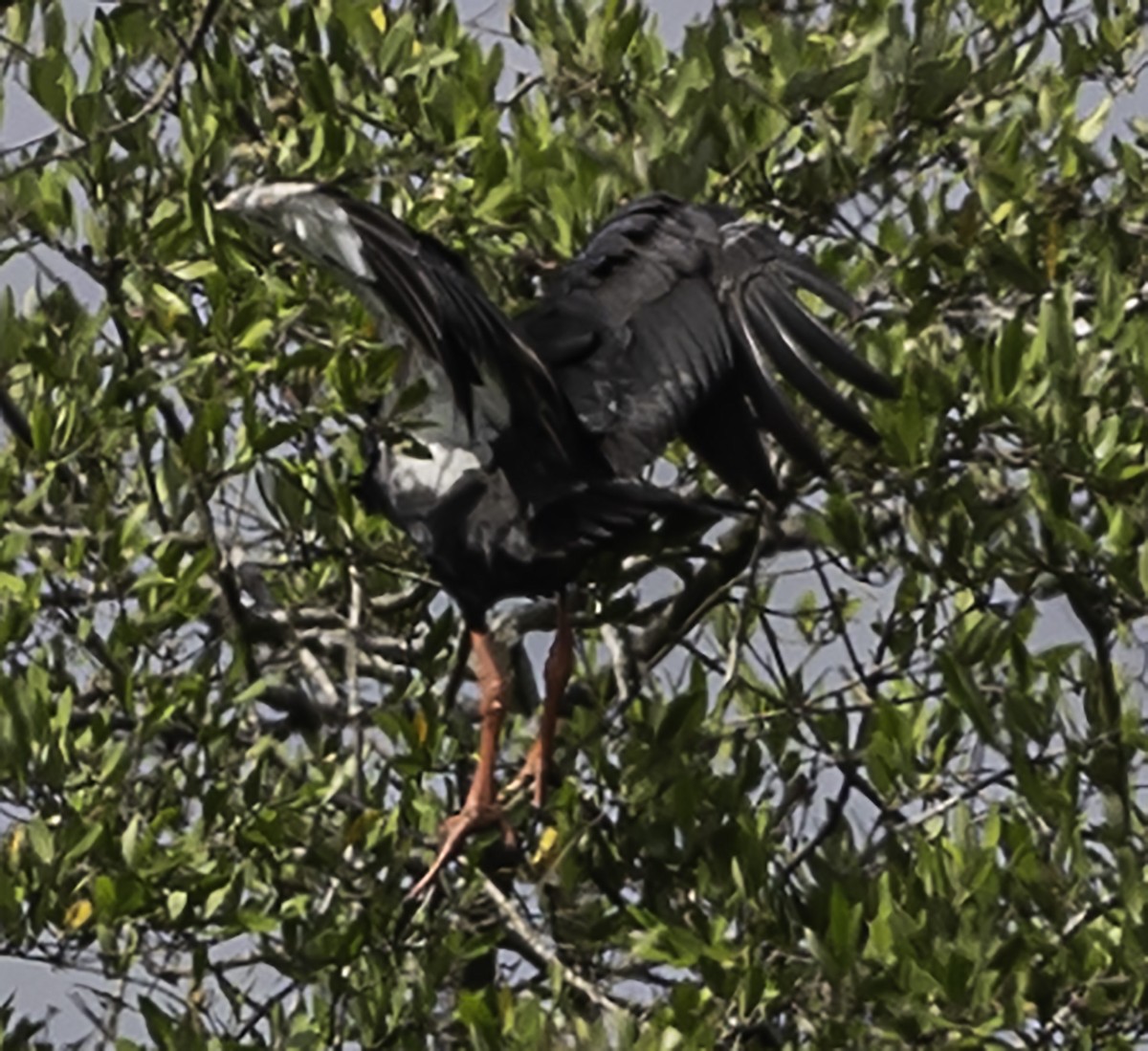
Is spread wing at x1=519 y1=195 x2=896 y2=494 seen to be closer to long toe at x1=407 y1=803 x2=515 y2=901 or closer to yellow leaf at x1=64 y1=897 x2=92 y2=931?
long toe at x1=407 y1=803 x2=515 y2=901

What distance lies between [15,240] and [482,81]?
0.97 meters

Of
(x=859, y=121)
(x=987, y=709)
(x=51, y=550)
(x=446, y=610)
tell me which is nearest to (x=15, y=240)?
(x=51, y=550)

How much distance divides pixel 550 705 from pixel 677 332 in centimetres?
80

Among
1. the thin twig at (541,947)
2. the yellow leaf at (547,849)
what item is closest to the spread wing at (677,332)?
the yellow leaf at (547,849)

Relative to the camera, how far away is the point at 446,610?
21.2 ft

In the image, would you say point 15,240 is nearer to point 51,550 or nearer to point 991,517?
point 51,550

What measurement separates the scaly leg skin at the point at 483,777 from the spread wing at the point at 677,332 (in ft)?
1.63

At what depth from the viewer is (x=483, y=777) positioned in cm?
618

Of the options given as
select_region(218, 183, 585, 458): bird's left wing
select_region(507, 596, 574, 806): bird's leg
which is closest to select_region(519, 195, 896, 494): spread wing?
select_region(218, 183, 585, 458): bird's left wing

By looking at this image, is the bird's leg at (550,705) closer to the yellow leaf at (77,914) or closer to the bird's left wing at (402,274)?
the bird's left wing at (402,274)

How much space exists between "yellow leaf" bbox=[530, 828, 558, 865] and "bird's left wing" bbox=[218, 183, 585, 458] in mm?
878

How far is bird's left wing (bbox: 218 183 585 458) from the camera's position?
227 inches

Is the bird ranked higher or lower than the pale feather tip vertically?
lower

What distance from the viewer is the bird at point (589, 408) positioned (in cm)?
617
